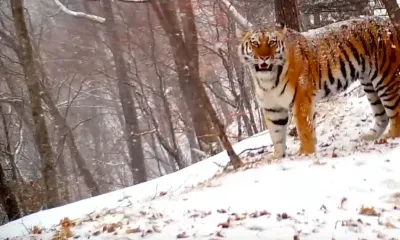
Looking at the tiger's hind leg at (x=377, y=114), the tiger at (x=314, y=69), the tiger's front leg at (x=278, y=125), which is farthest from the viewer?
the tiger's hind leg at (x=377, y=114)

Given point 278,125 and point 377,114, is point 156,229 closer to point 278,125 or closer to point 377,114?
point 278,125

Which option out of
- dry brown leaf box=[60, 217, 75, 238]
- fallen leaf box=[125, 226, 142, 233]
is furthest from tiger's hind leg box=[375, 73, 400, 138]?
dry brown leaf box=[60, 217, 75, 238]

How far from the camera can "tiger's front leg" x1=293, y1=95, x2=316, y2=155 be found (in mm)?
7551

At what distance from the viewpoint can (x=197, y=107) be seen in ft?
43.8

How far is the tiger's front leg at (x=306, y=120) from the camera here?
7.55m

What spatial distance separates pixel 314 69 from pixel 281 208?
10.2ft

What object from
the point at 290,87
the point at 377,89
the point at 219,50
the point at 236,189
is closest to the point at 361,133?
the point at 377,89

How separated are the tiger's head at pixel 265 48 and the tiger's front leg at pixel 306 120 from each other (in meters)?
0.60

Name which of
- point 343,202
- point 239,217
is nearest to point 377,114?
point 343,202

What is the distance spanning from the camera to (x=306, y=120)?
Answer: 757cm

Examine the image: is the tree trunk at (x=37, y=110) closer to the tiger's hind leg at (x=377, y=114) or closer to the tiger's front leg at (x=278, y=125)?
the tiger's front leg at (x=278, y=125)

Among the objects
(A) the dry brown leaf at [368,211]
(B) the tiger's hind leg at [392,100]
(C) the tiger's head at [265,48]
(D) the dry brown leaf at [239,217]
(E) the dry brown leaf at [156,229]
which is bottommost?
(A) the dry brown leaf at [368,211]

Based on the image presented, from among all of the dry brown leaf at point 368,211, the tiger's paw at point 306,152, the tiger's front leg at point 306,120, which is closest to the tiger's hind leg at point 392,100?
the tiger's front leg at point 306,120

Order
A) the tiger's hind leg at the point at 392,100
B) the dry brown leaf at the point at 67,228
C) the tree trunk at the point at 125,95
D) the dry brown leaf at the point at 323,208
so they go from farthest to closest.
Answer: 1. the tree trunk at the point at 125,95
2. the tiger's hind leg at the point at 392,100
3. the dry brown leaf at the point at 67,228
4. the dry brown leaf at the point at 323,208
